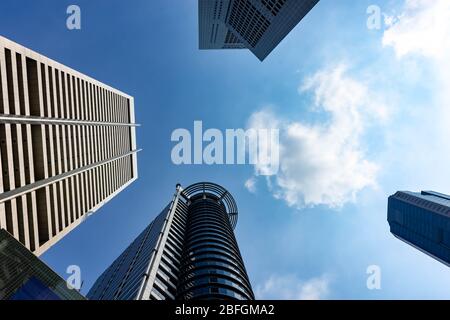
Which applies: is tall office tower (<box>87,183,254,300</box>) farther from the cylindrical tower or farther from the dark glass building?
the dark glass building

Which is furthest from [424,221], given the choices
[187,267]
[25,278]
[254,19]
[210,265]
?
[25,278]

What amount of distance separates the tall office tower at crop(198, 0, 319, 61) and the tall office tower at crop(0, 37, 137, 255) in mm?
49038

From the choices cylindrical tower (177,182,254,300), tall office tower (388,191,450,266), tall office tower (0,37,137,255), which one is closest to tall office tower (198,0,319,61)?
tall office tower (0,37,137,255)

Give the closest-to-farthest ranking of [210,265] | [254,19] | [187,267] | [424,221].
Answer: [210,265] → [187,267] → [254,19] → [424,221]

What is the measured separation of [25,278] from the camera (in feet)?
80.7

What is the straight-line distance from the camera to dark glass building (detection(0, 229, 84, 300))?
23.3 meters

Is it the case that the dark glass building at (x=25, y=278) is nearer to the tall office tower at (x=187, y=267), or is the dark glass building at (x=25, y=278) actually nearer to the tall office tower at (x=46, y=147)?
the tall office tower at (x=46, y=147)

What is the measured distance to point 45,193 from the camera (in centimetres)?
4319

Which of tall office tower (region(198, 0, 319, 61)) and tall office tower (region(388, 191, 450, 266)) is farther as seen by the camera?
tall office tower (region(388, 191, 450, 266))

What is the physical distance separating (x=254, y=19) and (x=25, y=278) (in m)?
90.0

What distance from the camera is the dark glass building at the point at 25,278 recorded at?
23.3 meters

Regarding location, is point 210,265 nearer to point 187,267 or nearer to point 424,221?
point 187,267
